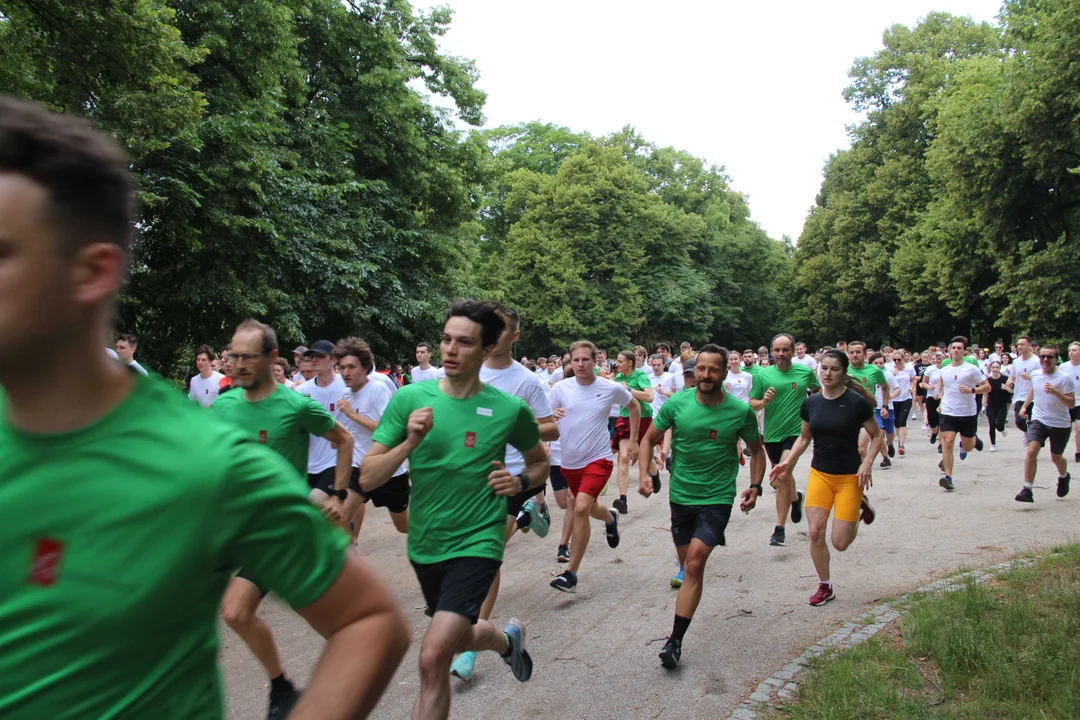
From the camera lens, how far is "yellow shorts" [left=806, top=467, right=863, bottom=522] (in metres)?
7.56

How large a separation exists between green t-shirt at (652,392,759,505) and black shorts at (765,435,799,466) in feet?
13.3

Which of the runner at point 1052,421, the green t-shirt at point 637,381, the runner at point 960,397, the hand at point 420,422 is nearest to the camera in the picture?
the hand at point 420,422

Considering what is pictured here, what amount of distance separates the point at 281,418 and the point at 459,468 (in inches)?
69.0

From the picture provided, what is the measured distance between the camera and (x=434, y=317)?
2412 centimetres

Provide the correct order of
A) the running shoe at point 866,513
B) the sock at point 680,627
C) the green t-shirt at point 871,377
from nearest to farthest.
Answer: the sock at point 680,627, the running shoe at point 866,513, the green t-shirt at point 871,377

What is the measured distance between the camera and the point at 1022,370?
617 inches

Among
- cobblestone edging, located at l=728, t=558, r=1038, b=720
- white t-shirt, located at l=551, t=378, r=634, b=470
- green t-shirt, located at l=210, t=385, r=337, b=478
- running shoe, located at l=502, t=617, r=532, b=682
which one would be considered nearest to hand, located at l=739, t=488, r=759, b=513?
cobblestone edging, located at l=728, t=558, r=1038, b=720

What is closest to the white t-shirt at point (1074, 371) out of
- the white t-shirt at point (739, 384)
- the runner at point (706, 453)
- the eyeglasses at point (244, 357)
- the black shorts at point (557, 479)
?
the white t-shirt at point (739, 384)

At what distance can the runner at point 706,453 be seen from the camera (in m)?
6.57

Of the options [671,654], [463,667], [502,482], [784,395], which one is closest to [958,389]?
[784,395]

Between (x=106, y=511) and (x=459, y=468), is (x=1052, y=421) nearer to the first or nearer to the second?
(x=459, y=468)

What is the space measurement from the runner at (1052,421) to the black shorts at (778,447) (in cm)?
322

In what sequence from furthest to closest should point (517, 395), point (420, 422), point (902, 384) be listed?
point (902, 384), point (517, 395), point (420, 422)

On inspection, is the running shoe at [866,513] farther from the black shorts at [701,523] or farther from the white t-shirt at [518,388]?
the white t-shirt at [518,388]
